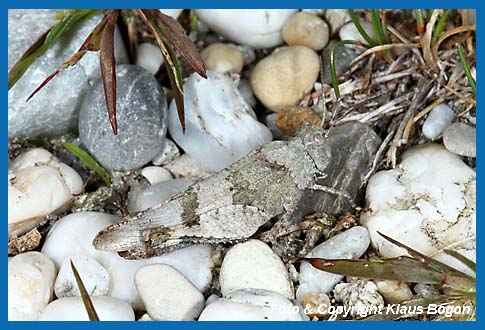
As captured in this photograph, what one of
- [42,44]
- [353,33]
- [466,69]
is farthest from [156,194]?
[466,69]

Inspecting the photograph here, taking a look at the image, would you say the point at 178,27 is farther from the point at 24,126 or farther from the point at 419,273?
the point at 419,273

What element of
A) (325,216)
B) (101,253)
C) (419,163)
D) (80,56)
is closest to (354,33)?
(419,163)

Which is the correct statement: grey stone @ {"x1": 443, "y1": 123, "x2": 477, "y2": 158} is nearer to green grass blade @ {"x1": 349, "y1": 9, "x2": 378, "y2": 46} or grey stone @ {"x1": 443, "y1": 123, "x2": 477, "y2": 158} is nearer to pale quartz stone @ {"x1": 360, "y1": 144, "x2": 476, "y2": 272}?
pale quartz stone @ {"x1": 360, "y1": 144, "x2": 476, "y2": 272}

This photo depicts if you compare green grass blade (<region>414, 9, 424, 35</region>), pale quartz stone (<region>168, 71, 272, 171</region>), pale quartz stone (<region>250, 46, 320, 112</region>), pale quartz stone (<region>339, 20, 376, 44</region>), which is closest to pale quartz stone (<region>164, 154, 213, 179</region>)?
pale quartz stone (<region>168, 71, 272, 171</region>)

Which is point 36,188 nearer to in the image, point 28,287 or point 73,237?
point 73,237

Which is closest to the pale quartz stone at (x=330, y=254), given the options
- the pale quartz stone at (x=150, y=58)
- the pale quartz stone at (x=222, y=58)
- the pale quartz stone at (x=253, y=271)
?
the pale quartz stone at (x=253, y=271)

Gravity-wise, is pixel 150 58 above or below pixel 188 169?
above
